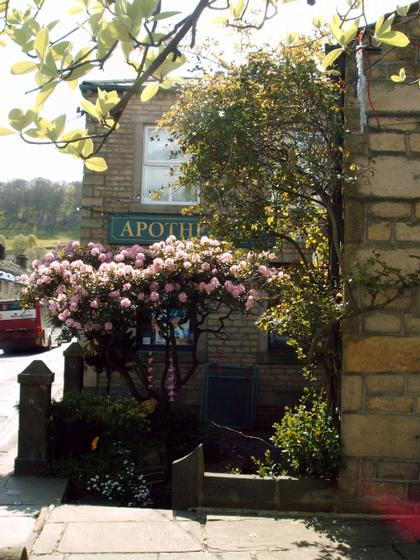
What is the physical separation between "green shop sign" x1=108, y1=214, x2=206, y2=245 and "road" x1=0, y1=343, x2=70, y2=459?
2.82 m

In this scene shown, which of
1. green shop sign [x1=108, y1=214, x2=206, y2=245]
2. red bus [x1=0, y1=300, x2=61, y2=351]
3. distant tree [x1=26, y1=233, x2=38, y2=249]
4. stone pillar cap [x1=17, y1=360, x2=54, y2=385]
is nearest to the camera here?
stone pillar cap [x1=17, y1=360, x2=54, y2=385]

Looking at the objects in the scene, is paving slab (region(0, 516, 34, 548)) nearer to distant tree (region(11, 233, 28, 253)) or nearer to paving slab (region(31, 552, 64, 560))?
paving slab (region(31, 552, 64, 560))

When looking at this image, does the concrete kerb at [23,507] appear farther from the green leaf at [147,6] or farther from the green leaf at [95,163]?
the green leaf at [147,6]

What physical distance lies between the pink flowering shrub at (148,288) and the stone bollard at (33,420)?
76 centimetres

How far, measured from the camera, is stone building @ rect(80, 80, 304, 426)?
11688 millimetres

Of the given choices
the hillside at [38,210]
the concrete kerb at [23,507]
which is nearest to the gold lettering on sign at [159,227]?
the concrete kerb at [23,507]

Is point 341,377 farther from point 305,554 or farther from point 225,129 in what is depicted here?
point 225,129

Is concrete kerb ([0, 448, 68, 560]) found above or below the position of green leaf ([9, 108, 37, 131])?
below

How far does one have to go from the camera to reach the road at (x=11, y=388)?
30.1 ft

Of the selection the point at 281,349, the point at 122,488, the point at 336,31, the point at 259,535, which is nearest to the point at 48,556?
the point at 259,535

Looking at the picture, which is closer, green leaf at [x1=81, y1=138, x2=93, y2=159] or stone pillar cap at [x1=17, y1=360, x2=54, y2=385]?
green leaf at [x1=81, y1=138, x2=93, y2=159]

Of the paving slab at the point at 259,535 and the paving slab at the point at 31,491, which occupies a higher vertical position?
the paving slab at the point at 259,535

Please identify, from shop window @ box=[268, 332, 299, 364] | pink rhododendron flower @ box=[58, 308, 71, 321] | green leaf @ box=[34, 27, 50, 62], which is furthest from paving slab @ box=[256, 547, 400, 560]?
shop window @ box=[268, 332, 299, 364]

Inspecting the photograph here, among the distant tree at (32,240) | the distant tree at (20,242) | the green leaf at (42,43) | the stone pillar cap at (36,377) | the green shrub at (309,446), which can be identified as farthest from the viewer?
the distant tree at (20,242)
